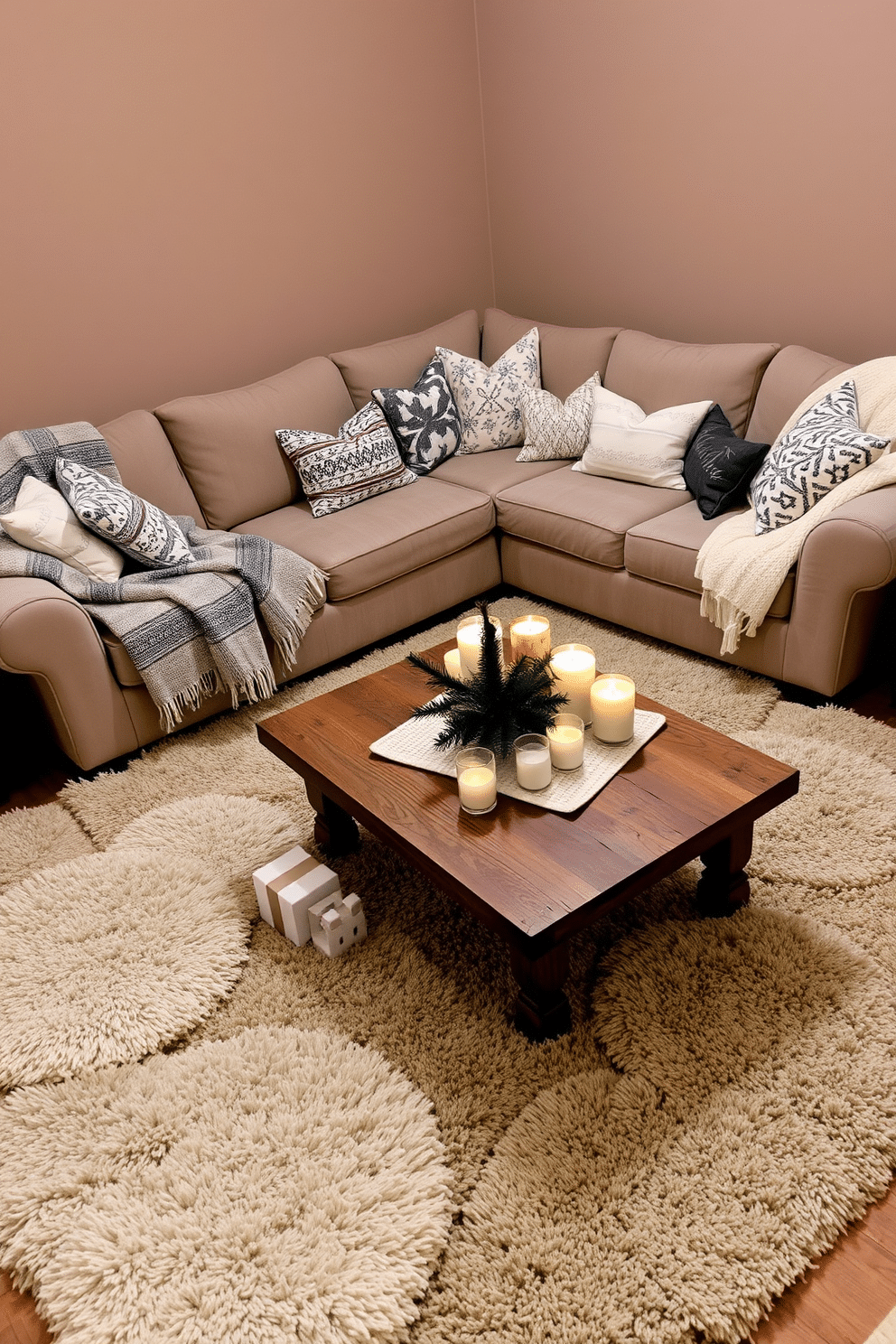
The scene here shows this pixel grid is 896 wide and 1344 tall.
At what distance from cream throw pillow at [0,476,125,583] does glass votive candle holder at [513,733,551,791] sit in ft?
5.06

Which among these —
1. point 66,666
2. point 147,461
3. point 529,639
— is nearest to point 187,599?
point 66,666

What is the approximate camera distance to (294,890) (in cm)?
210

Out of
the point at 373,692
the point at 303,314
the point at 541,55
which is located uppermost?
the point at 541,55

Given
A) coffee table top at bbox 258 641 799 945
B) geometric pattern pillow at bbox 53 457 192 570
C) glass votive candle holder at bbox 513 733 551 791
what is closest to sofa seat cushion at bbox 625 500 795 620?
coffee table top at bbox 258 641 799 945

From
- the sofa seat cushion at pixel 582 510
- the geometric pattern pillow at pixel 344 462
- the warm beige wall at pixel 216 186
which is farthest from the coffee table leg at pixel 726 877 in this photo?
the warm beige wall at pixel 216 186

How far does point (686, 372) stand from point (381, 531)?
1.20 m

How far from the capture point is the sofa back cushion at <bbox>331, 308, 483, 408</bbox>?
3.77 m

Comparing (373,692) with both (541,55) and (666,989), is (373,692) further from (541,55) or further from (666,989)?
(541,55)

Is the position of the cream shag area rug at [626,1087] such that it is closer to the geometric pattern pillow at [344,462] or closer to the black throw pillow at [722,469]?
the black throw pillow at [722,469]

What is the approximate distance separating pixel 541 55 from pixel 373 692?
3039 mm

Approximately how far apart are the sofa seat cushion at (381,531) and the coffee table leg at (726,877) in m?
1.56

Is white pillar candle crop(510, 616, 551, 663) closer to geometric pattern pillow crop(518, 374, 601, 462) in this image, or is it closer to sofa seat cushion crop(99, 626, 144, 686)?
sofa seat cushion crop(99, 626, 144, 686)

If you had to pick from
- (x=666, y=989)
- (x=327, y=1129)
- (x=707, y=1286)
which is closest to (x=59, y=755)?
(x=327, y=1129)

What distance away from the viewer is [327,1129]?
5.58 ft
